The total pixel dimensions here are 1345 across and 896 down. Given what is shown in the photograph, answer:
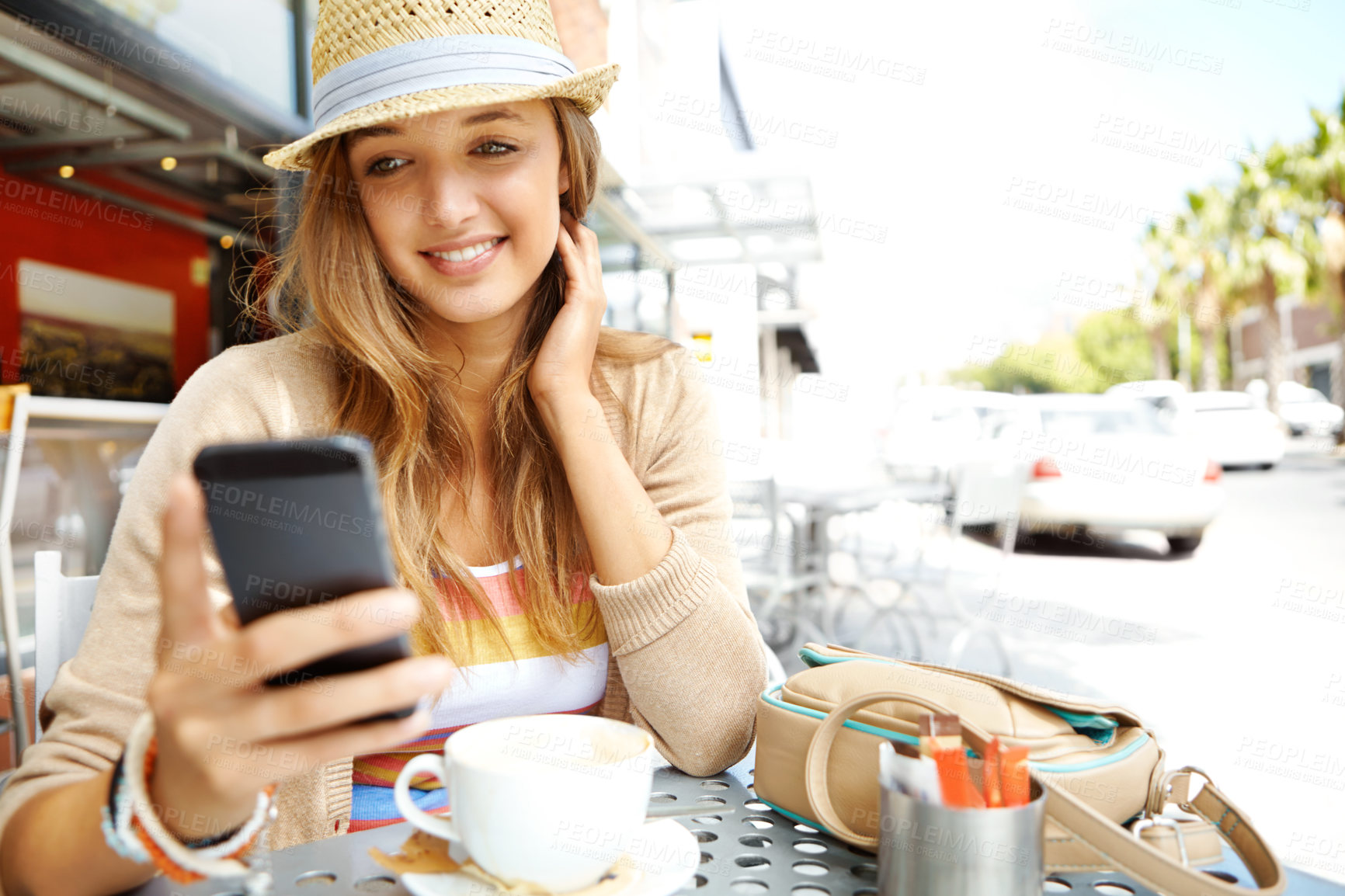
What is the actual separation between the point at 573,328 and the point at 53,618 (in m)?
0.92

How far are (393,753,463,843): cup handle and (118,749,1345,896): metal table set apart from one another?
3.7 inches

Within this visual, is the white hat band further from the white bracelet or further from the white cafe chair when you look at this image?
the white bracelet

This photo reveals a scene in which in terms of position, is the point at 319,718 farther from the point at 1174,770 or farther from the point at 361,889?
the point at 1174,770

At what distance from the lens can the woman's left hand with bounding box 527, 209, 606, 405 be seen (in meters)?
1.37

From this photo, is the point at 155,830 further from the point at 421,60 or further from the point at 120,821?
the point at 421,60

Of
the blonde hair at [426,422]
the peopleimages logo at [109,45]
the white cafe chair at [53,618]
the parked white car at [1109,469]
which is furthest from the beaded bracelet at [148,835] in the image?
the parked white car at [1109,469]

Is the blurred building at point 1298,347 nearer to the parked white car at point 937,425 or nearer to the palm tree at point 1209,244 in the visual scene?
the palm tree at point 1209,244

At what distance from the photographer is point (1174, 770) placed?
793mm

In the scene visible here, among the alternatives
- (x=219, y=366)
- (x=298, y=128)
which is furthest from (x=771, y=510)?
(x=219, y=366)

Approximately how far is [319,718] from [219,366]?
3.23ft

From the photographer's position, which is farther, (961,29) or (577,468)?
(961,29)

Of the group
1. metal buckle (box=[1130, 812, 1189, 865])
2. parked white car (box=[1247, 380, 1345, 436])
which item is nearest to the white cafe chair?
→ metal buckle (box=[1130, 812, 1189, 865])

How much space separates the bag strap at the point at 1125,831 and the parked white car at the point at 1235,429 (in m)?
15.7

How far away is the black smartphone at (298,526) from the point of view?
0.47 meters
